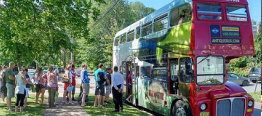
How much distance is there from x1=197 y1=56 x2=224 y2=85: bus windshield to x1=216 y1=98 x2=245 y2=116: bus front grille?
0.60 m

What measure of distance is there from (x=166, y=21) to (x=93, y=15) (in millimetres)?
4210

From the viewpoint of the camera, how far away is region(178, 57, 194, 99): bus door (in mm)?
8117

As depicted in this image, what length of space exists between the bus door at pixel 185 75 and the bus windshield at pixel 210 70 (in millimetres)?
242

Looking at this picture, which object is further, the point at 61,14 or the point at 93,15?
the point at 93,15

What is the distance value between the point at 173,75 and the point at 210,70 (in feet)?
4.52

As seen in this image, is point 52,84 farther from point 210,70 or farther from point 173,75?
point 210,70

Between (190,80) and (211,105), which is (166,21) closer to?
(190,80)

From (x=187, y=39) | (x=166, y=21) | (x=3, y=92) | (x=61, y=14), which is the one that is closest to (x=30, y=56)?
(x=3, y=92)

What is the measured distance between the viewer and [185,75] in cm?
834

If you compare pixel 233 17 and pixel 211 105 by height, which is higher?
pixel 233 17

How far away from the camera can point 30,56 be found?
14.1m

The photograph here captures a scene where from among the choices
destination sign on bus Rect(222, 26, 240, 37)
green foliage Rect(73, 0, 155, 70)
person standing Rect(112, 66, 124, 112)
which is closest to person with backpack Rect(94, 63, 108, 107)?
person standing Rect(112, 66, 124, 112)

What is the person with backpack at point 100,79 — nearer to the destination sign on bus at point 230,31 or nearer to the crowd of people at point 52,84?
the crowd of people at point 52,84

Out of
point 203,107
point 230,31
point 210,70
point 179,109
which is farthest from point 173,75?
point 230,31
